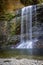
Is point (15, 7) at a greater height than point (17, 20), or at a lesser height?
greater

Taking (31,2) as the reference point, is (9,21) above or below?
below

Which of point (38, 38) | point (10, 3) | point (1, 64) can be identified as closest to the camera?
point (1, 64)

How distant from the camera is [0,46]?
9148 millimetres

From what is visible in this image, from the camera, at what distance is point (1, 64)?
15.7ft

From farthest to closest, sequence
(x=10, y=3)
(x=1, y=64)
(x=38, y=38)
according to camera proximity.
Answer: (x=10, y=3), (x=38, y=38), (x=1, y=64)

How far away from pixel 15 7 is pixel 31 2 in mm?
828

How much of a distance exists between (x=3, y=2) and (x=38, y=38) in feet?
8.16

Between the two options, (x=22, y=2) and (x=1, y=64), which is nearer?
(x=1, y=64)

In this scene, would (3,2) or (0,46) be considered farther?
(3,2)

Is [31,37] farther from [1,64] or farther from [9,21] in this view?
[1,64]

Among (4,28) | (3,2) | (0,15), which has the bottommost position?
(4,28)

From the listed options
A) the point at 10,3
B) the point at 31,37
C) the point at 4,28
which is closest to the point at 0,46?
the point at 4,28

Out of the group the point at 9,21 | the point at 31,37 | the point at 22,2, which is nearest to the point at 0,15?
the point at 9,21

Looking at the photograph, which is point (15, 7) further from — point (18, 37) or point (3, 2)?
point (18, 37)
